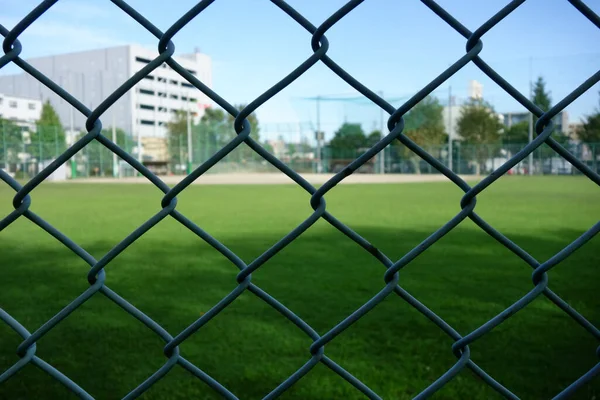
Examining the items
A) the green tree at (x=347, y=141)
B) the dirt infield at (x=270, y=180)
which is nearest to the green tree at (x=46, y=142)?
the dirt infield at (x=270, y=180)

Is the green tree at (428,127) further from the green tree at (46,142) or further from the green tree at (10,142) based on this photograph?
the green tree at (10,142)

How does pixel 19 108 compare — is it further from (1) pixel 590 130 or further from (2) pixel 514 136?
(1) pixel 590 130

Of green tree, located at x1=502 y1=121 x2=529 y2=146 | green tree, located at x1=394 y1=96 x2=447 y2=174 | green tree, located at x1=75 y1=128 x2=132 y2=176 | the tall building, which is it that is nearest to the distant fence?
green tree, located at x1=75 y1=128 x2=132 y2=176

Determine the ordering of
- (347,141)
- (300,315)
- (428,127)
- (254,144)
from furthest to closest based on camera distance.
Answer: (347,141) → (428,127) → (300,315) → (254,144)

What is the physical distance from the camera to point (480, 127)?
32688mm

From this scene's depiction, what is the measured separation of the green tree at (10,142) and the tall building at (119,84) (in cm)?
908

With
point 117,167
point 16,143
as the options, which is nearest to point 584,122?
point 117,167

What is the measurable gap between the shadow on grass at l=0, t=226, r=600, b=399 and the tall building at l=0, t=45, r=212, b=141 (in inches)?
1271

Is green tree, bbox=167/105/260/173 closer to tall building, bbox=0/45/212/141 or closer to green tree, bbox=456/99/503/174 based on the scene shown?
tall building, bbox=0/45/212/141

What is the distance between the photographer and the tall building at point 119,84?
1559 inches

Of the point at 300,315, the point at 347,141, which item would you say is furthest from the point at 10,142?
the point at 300,315

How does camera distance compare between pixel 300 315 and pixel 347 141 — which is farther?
pixel 347 141

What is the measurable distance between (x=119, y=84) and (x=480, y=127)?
929 inches

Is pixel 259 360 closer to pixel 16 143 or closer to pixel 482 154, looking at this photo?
pixel 16 143
